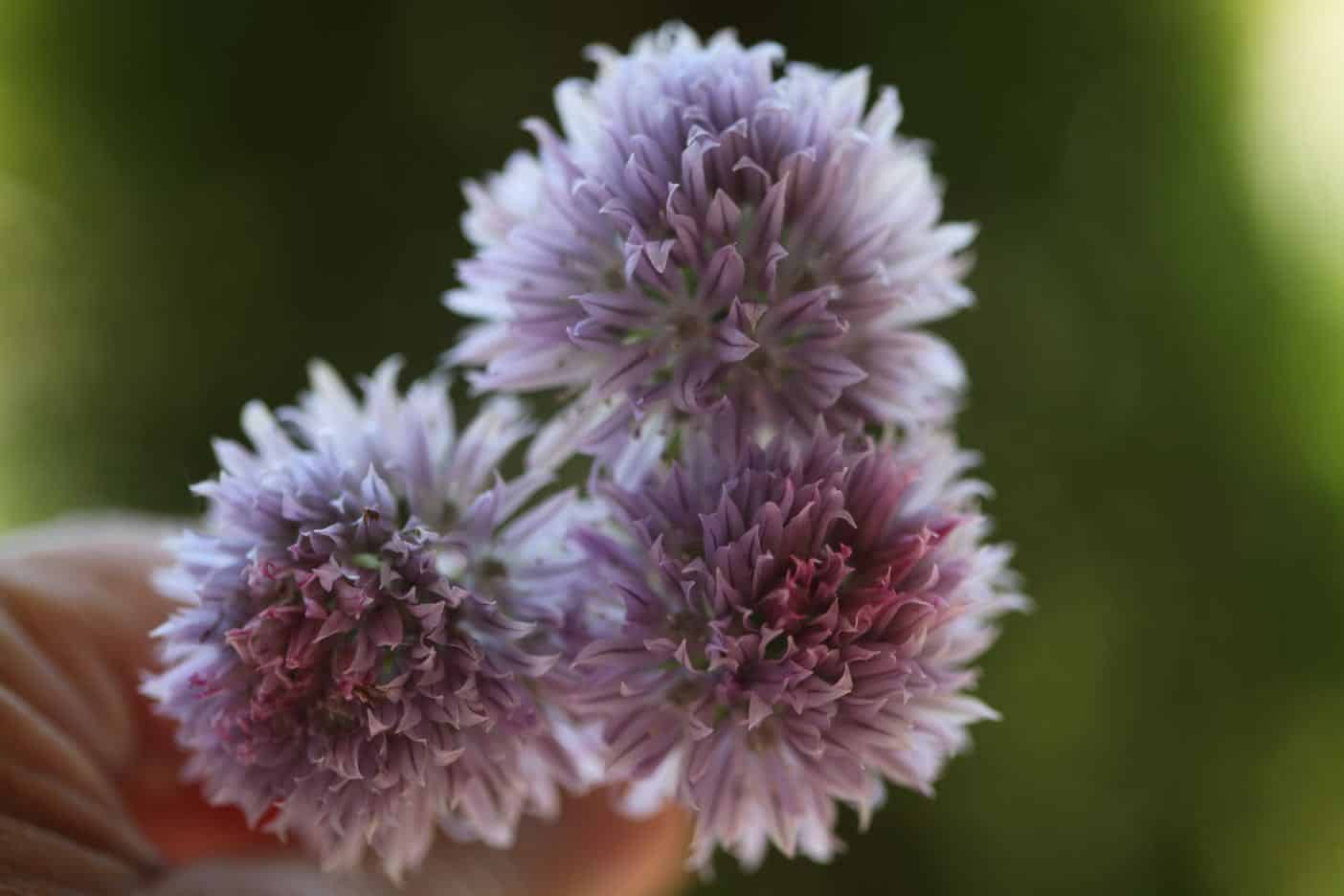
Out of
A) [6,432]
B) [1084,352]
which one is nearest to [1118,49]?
[1084,352]

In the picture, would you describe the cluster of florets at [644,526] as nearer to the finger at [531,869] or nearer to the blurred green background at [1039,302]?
the finger at [531,869]

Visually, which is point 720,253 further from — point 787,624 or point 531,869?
point 531,869

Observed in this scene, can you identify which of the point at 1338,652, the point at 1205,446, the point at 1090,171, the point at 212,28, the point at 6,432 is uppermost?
the point at 212,28

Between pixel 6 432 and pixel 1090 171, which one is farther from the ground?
pixel 6 432

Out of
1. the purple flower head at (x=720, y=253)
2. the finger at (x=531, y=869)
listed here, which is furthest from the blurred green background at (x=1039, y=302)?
the purple flower head at (x=720, y=253)

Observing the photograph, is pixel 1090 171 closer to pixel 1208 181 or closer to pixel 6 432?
pixel 1208 181

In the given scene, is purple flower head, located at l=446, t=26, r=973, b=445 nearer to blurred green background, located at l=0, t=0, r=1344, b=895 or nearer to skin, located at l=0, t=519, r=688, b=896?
skin, located at l=0, t=519, r=688, b=896
